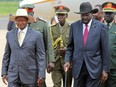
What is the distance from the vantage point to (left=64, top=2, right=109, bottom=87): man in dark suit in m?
8.20

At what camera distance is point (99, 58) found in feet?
27.0

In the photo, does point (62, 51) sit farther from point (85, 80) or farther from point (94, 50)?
point (94, 50)

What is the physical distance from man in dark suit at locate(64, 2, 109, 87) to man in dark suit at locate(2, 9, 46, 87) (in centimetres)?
59

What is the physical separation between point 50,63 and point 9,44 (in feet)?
4.23

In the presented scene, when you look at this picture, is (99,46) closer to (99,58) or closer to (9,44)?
(99,58)

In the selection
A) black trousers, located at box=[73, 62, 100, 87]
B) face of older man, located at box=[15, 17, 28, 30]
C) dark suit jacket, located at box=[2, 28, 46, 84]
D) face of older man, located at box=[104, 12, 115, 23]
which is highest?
face of older man, located at box=[15, 17, 28, 30]

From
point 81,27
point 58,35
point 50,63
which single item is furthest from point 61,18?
point 81,27

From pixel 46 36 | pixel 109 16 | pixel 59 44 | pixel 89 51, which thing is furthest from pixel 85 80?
pixel 59 44

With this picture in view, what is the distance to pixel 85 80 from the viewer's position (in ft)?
27.6

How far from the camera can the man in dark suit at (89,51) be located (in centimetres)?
820

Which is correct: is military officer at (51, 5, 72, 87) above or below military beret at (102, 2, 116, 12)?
below

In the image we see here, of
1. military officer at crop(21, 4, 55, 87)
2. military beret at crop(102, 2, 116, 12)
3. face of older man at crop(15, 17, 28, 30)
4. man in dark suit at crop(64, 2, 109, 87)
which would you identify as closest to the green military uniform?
military officer at crop(21, 4, 55, 87)

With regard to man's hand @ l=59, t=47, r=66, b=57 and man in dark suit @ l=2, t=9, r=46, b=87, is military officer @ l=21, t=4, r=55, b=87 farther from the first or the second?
man in dark suit @ l=2, t=9, r=46, b=87

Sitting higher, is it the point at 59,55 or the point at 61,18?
the point at 61,18
